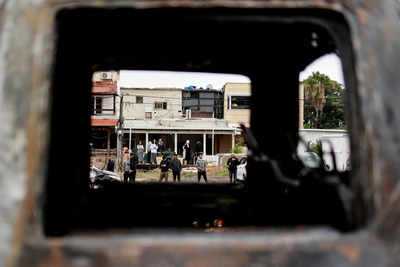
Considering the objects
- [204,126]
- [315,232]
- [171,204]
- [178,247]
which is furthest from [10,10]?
[204,126]

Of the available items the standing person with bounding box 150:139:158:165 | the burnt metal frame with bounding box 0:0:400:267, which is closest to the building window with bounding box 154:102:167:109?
the standing person with bounding box 150:139:158:165

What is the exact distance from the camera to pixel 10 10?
1.37 m

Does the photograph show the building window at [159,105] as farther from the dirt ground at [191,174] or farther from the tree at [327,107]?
the tree at [327,107]

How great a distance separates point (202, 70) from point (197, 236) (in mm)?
2810

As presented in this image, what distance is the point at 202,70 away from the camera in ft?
12.8

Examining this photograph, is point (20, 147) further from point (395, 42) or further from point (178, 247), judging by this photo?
point (395, 42)

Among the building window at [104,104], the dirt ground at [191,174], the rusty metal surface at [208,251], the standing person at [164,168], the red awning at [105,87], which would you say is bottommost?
the dirt ground at [191,174]

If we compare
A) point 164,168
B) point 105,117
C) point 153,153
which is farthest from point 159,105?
point 164,168

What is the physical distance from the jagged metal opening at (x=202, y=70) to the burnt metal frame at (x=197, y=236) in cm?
6

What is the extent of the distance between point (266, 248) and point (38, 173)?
31.7 inches

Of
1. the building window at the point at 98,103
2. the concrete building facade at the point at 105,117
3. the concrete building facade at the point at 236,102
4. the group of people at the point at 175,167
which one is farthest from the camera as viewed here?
the concrete building facade at the point at 236,102

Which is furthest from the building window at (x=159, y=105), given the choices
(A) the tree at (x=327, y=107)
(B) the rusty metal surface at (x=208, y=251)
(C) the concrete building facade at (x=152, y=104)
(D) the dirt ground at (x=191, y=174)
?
(B) the rusty metal surface at (x=208, y=251)

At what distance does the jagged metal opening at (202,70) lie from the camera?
1.47 m

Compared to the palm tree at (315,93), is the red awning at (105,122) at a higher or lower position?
lower
